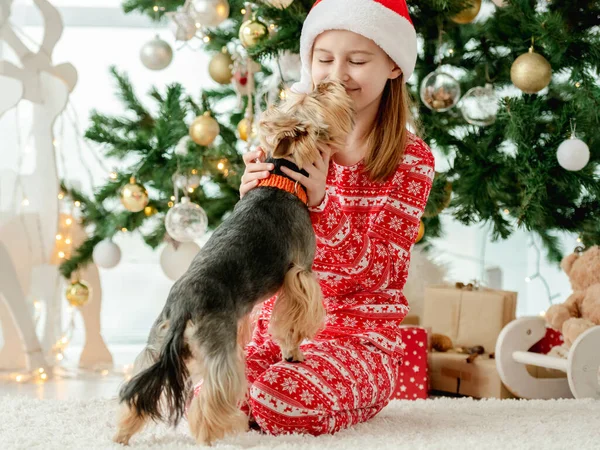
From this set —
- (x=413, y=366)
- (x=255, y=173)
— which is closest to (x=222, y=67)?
(x=413, y=366)

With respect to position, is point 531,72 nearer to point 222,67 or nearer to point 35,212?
point 222,67

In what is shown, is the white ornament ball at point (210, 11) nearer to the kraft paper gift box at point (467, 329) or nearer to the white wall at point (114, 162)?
the kraft paper gift box at point (467, 329)

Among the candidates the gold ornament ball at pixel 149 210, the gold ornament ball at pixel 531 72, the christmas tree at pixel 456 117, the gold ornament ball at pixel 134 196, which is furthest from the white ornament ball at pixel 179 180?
the gold ornament ball at pixel 531 72

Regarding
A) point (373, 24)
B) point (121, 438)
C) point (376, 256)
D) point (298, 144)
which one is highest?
point (373, 24)

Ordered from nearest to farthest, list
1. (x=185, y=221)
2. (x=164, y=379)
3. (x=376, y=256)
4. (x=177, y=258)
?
(x=164, y=379) < (x=376, y=256) < (x=185, y=221) < (x=177, y=258)

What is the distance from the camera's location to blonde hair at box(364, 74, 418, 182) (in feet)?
6.89

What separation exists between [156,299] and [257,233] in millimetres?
3779

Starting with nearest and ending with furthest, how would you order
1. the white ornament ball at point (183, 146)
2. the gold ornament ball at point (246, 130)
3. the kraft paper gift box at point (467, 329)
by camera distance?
the kraft paper gift box at point (467, 329), the gold ornament ball at point (246, 130), the white ornament ball at point (183, 146)

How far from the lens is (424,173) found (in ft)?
6.97

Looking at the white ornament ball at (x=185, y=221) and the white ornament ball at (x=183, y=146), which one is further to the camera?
the white ornament ball at (x=183, y=146)

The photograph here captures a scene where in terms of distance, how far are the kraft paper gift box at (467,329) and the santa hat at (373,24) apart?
1.13 meters

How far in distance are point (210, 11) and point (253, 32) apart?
0.60 feet

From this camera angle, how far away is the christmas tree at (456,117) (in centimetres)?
268

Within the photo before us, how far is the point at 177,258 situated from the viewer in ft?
10.3
